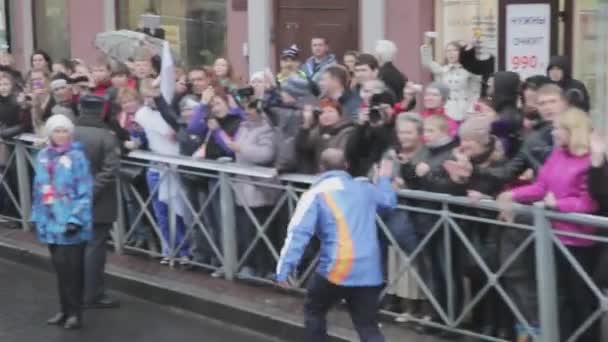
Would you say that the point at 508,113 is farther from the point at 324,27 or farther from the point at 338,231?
the point at 324,27

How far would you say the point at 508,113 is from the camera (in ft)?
25.3

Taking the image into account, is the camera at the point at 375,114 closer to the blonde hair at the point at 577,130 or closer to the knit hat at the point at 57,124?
the blonde hair at the point at 577,130

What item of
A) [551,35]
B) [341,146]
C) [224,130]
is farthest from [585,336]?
[551,35]

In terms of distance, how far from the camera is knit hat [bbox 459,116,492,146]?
22.8ft

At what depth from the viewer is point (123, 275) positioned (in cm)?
933

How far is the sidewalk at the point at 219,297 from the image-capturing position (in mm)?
7730

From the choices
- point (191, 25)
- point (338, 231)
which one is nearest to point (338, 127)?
point (338, 231)

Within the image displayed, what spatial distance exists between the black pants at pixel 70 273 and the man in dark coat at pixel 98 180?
0.41 m

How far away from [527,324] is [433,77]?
5501mm

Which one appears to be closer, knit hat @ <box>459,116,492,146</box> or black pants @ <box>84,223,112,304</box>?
knit hat @ <box>459,116,492,146</box>

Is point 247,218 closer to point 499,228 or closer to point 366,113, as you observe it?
point 366,113

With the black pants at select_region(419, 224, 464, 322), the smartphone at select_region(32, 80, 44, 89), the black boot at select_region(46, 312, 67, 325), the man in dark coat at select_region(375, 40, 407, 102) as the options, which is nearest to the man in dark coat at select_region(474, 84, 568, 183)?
the black pants at select_region(419, 224, 464, 322)

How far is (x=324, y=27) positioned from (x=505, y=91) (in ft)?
19.2

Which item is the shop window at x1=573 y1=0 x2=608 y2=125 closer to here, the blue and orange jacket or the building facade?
the building facade
